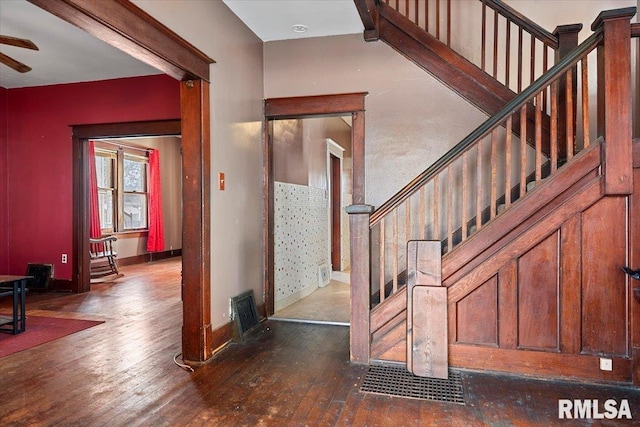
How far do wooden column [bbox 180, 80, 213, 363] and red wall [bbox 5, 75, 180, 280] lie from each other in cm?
299

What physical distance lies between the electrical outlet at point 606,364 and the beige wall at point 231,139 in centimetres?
272

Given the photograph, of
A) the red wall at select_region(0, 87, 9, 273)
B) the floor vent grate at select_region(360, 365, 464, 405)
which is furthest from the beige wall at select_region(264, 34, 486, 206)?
the red wall at select_region(0, 87, 9, 273)

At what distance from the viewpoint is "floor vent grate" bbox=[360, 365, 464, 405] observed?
2311mm

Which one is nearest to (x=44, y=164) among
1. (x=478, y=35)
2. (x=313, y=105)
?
(x=313, y=105)

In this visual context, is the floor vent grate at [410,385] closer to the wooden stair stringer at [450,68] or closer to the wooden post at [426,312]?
the wooden post at [426,312]

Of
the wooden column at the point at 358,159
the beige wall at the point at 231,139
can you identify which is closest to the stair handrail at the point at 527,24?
the wooden column at the point at 358,159

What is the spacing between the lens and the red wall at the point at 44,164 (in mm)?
5289

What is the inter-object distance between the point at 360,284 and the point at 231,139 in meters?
1.66

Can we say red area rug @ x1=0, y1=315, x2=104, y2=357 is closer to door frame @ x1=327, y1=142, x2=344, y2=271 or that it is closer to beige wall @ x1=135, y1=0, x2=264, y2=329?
beige wall @ x1=135, y1=0, x2=264, y2=329

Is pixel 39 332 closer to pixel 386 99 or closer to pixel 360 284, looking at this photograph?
pixel 360 284

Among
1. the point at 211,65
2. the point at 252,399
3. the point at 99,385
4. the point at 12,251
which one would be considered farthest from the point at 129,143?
the point at 252,399

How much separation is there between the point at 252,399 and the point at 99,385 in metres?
1.06

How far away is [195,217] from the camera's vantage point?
2869 millimetres

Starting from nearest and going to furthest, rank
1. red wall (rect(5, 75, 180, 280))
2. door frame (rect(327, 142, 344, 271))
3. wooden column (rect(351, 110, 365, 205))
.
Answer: wooden column (rect(351, 110, 365, 205))
red wall (rect(5, 75, 180, 280))
door frame (rect(327, 142, 344, 271))
